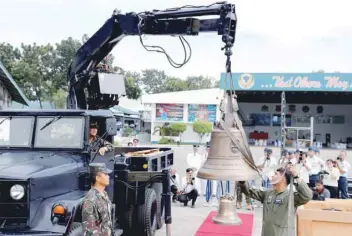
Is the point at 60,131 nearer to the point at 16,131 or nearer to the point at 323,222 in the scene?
the point at 16,131

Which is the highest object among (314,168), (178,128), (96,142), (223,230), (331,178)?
(178,128)

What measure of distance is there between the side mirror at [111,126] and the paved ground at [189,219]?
2.64m

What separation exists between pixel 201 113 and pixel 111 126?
33968mm

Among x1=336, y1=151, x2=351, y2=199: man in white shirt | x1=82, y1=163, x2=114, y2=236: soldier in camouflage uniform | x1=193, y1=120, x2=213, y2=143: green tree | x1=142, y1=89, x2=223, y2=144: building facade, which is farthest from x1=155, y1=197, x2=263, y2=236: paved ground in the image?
x1=142, y1=89, x2=223, y2=144: building facade

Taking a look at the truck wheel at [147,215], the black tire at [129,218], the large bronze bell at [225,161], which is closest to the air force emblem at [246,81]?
the truck wheel at [147,215]

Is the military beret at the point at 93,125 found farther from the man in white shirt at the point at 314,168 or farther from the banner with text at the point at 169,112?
the banner with text at the point at 169,112

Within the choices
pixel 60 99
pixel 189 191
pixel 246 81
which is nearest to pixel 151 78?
pixel 60 99

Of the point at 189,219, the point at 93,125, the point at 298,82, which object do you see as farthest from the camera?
the point at 298,82

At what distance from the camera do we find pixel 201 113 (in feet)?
135

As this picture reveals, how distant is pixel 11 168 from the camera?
18.6ft

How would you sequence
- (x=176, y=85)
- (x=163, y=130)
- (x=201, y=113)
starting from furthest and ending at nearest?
(x=176, y=85)
(x=201, y=113)
(x=163, y=130)

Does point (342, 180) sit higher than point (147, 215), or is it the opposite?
point (342, 180)

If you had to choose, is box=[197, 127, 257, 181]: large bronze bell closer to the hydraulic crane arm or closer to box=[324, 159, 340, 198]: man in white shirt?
the hydraulic crane arm

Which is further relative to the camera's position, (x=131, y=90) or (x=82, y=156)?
(x=131, y=90)
